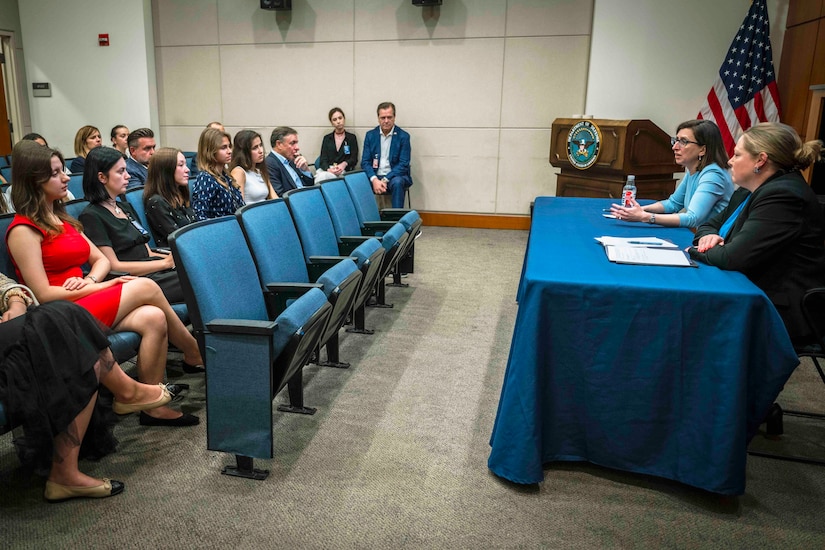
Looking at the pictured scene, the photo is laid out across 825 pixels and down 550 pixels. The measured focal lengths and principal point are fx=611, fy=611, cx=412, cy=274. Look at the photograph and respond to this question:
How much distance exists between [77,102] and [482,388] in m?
7.66

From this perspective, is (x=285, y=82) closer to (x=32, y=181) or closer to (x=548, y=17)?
(x=548, y=17)

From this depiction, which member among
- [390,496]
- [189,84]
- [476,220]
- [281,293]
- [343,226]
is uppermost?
[189,84]

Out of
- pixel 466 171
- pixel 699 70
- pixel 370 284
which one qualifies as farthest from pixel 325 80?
pixel 370 284

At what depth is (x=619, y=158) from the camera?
18.1ft

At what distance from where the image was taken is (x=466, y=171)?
7656mm

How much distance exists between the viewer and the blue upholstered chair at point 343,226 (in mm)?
3441

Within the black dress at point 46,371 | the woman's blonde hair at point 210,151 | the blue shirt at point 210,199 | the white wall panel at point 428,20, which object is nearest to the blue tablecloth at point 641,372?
the black dress at point 46,371

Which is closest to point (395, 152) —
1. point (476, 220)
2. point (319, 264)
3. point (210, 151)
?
point (476, 220)

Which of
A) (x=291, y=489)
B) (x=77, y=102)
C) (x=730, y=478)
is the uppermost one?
(x=77, y=102)

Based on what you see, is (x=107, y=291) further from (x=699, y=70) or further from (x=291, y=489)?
(x=699, y=70)

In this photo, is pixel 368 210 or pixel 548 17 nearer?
pixel 368 210

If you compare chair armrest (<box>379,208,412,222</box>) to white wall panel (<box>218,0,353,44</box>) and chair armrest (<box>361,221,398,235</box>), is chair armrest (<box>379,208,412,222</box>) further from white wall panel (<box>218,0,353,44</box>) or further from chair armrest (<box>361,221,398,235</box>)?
white wall panel (<box>218,0,353,44</box>)

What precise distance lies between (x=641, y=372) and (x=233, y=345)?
1.47 meters

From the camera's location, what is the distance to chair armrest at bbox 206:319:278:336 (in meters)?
2.13
